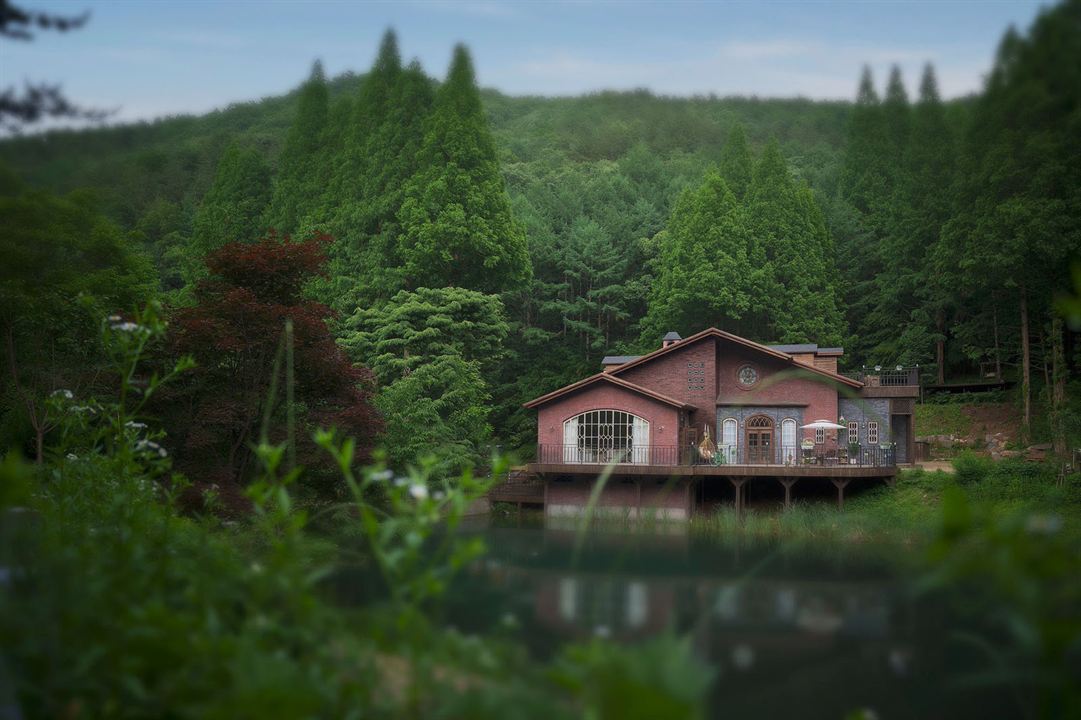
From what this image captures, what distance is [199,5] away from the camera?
47.8ft

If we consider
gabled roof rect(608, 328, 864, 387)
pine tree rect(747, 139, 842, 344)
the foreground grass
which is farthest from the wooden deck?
pine tree rect(747, 139, 842, 344)

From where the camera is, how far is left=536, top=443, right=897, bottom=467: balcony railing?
836 inches

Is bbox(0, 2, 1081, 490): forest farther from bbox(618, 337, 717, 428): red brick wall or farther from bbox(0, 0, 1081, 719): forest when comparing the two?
bbox(618, 337, 717, 428): red brick wall

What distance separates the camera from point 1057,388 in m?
23.2

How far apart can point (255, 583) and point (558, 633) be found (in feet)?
10.5

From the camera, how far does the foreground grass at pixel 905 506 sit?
17.0m

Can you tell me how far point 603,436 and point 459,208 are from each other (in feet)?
25.8

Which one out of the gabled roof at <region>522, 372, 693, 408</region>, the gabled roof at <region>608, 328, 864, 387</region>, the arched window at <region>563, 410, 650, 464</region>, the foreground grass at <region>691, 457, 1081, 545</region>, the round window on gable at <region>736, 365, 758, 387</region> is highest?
the gabled roof at <region>608, 328, 864, 387</region>

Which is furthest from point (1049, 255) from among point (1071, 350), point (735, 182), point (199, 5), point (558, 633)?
point (558, 633)

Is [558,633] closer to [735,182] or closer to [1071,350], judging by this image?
[1071,350]

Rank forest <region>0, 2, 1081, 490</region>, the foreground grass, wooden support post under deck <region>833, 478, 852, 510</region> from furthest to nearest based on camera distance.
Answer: wooden support post under deck <region>833, 478, 852, 510</region> → forest <region>0, 2, 1081, 490</region> → the foreground grass

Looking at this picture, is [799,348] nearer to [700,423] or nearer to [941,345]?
[700,423]

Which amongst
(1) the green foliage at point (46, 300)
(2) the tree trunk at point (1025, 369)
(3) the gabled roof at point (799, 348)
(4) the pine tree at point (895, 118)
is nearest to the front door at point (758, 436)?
(3) the gabled roof at point (799, 348)

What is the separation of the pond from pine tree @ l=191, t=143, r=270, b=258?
2391 cm
